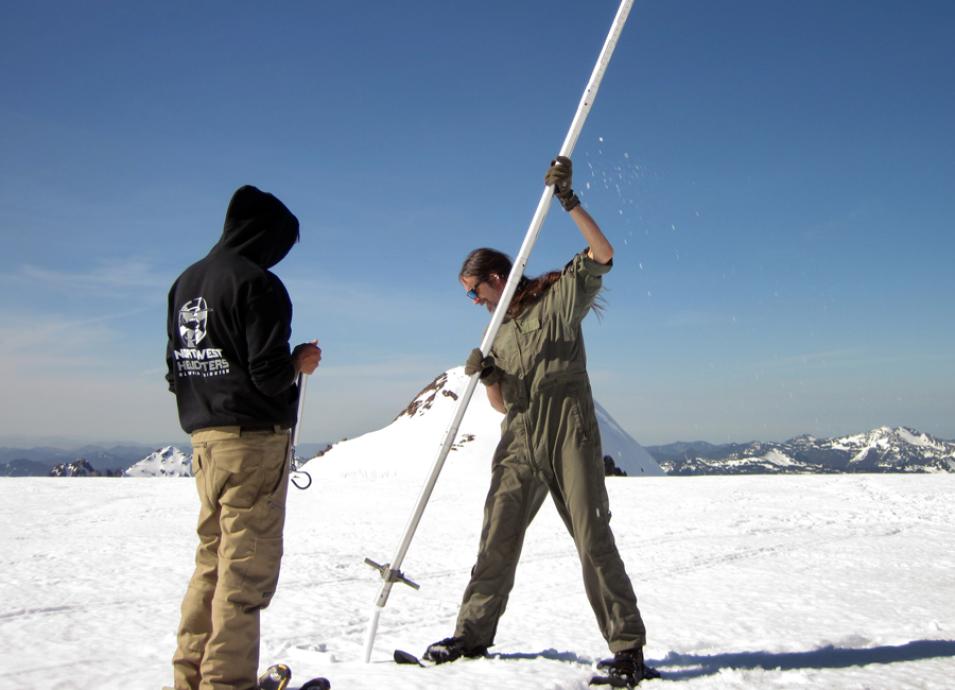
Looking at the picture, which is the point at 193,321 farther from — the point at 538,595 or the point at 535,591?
the point at 535,591

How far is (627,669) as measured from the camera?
10.8 feet

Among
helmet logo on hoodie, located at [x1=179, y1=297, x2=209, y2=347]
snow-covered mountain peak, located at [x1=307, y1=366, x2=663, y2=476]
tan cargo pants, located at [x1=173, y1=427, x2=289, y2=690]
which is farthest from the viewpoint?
snow-covered mountain peak, located at [x1=307, y1=366, x2=663, y2=476]

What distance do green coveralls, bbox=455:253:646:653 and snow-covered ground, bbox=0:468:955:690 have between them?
321 millimetres

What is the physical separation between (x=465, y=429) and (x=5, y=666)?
66.3 feet

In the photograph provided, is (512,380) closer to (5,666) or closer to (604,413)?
(5,666)

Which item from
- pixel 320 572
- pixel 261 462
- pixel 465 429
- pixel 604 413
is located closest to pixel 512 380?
pixel 261 462

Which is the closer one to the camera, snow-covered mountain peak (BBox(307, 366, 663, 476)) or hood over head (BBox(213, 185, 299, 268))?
hood over head (BBox(213, 185, 299, 268))

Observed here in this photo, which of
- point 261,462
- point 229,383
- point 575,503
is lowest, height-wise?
point 575,503

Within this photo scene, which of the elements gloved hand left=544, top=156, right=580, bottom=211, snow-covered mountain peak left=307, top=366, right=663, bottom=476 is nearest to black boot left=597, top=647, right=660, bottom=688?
gloved hand left=544, top=156, right=580, bottom=211

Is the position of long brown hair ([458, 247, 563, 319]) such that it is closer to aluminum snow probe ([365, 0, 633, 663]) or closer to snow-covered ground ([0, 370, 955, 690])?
aluminum snow probe ([365, 0, 633, 663])

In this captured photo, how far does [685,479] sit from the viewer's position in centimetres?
1493

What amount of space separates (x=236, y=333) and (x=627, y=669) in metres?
2.34

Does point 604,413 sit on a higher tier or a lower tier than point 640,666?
higher

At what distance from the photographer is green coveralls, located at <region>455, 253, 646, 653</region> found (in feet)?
11.6
